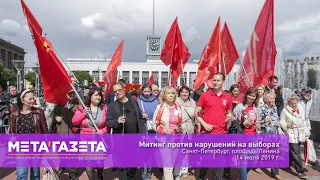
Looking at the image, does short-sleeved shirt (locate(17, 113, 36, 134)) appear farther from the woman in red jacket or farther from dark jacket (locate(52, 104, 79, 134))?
dark jacket (locate(52, 104, 79, 134))

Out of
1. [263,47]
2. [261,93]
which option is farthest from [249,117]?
[263,47]

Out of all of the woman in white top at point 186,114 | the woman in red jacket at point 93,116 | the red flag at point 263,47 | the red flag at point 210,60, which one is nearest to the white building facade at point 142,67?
the red flag at point 210,60

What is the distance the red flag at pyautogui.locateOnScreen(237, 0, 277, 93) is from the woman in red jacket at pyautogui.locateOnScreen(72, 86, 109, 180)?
3499mm

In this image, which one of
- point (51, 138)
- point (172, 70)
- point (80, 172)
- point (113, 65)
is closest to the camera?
point (51, 138)

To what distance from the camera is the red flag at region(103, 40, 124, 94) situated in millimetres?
9777

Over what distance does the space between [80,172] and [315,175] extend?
4714 mm

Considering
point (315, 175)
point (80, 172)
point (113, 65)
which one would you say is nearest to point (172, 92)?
point (80, 172)

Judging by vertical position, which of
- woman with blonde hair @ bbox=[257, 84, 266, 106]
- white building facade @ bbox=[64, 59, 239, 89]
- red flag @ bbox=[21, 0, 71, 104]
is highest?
white building facade @ bbox=[64, 59, 239, 89]

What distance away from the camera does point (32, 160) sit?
4445mm

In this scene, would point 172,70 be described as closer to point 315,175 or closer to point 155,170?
point 155,170

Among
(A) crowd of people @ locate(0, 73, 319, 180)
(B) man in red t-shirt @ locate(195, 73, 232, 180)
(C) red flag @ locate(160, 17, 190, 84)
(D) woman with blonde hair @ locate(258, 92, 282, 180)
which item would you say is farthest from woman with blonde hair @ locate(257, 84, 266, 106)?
(C) red flag @ locate(160, 17, 190, 84)

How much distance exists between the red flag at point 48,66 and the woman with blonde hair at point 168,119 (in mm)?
1579

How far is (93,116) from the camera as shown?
478cm

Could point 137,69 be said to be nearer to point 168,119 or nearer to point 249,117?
point 249,117
